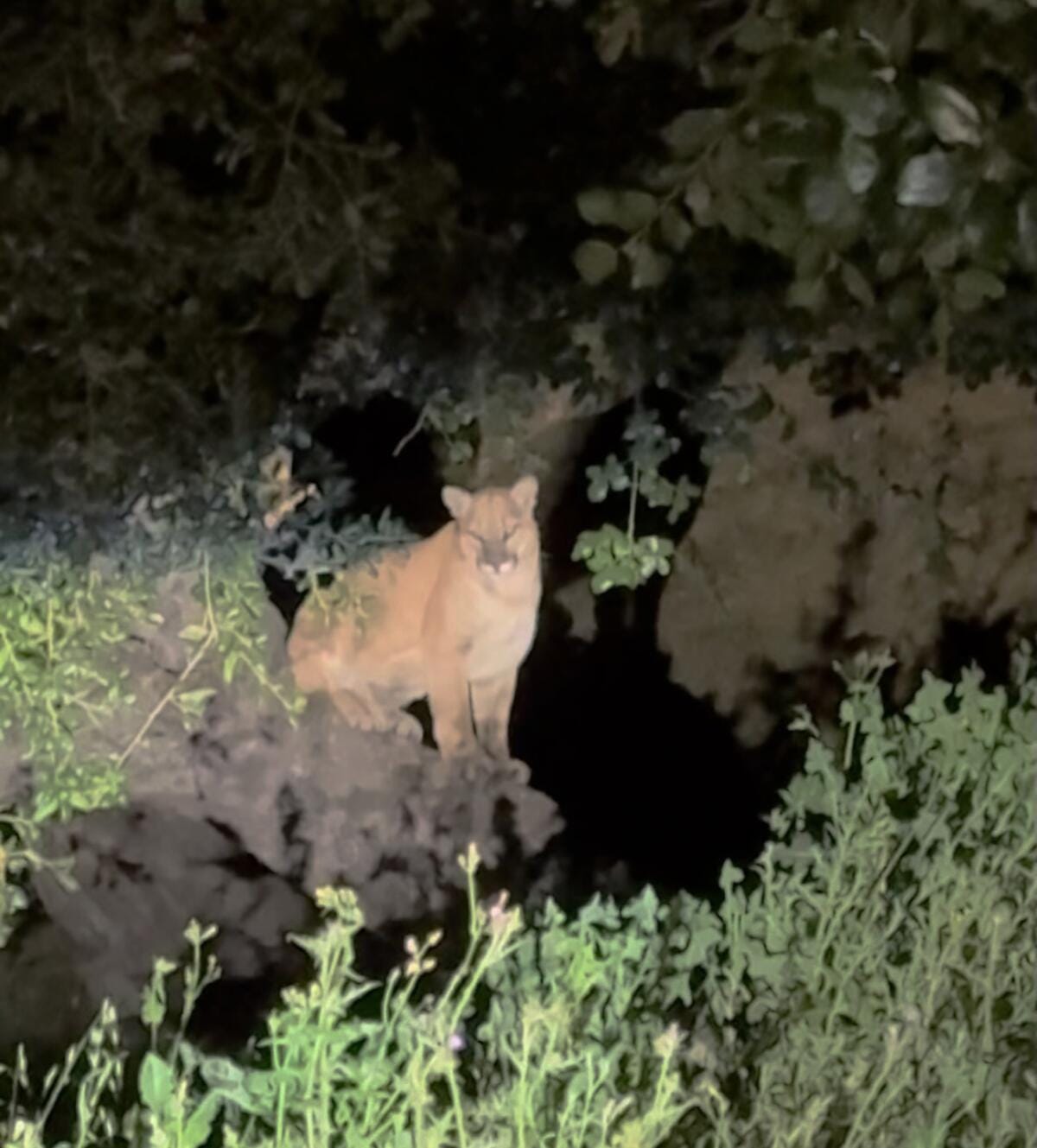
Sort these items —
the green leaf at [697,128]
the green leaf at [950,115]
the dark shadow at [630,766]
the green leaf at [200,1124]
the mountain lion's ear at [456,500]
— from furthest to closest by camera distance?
the dark shadow at [630,766], the mountain lion's ear at [456,500], the green leaf at [200,1124], the green leaf at [697,128], the green leaf at [950,115]

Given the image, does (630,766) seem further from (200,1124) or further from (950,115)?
(950,115)

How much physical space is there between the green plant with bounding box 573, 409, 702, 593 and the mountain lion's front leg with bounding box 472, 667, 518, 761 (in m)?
0.13

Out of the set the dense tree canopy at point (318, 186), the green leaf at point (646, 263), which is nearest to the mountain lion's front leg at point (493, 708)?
the dense tree canopy at point (318, 186)

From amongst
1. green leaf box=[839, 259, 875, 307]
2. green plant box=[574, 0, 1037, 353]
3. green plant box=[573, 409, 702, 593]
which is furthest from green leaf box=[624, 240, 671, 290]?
green plant box=[573, 409, 702, 593]

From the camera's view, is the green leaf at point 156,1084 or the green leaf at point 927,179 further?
the green leaf at point 156,1084

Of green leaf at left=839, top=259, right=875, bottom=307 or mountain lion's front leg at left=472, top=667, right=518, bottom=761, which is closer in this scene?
green leaf at left=839, top=259, right=875, bottom=307

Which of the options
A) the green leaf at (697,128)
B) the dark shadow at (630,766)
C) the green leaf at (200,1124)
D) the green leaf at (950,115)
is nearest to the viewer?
the green leaf at (950,115)

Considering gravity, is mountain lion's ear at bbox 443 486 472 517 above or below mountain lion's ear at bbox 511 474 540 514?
above

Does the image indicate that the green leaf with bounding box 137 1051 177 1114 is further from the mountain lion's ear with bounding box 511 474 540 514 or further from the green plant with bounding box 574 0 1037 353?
the green plant with bounding box 574 0 1037 353

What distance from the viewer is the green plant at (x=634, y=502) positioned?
114cm

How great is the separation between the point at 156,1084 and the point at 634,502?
67 cm

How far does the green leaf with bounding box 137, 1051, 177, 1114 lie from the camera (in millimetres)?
969

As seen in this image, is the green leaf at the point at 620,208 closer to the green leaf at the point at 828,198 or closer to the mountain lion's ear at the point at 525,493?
the green leaf at the point at 828,198

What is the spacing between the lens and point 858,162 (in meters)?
0.57
